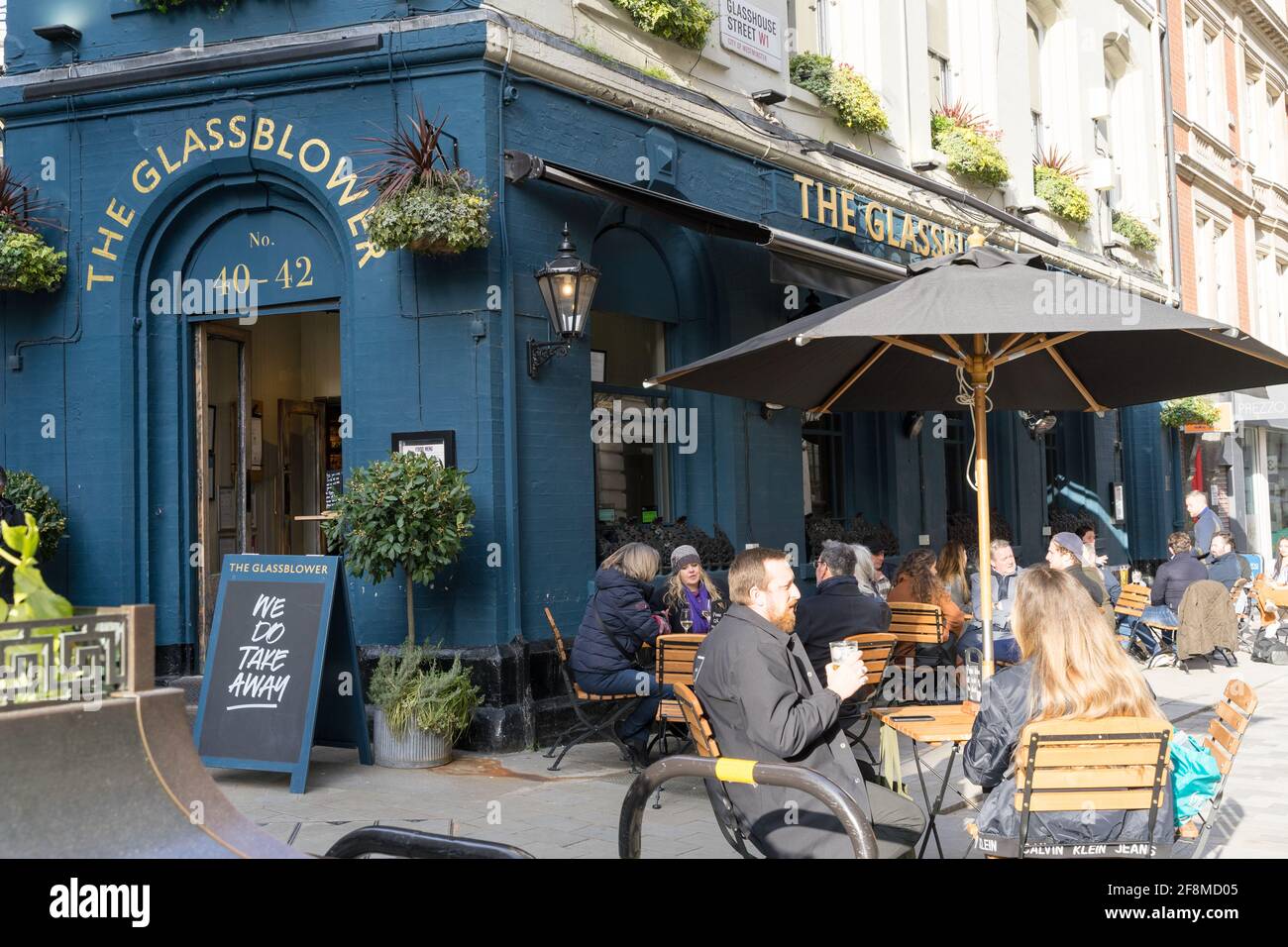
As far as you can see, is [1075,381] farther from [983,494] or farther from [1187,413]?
[1187,413]

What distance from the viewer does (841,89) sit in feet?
41.2

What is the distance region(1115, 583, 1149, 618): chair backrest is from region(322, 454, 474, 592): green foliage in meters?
7.98

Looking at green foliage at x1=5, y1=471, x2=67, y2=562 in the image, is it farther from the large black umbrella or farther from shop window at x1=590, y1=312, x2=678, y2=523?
the large black umbrella

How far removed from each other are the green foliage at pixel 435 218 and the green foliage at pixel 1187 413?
47.0 feet

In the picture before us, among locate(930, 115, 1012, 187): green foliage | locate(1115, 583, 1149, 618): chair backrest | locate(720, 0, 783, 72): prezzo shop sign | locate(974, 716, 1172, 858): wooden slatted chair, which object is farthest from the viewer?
locate(930, 115, 1012, 187): green foliage

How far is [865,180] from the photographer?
511 inches

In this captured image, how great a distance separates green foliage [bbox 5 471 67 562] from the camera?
30.0 feet

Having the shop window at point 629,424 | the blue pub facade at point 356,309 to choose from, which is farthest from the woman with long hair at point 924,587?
the shop window at point 629,424

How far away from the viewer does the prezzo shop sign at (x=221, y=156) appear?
8.90 metres

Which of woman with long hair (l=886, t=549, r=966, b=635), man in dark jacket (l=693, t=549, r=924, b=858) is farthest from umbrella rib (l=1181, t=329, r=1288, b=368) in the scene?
woman with long hair (l=886, t=549, r=966, b=635)

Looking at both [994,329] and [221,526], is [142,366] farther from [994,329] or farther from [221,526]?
[994,329]

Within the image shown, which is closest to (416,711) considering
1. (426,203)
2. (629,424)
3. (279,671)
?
(279,671)
